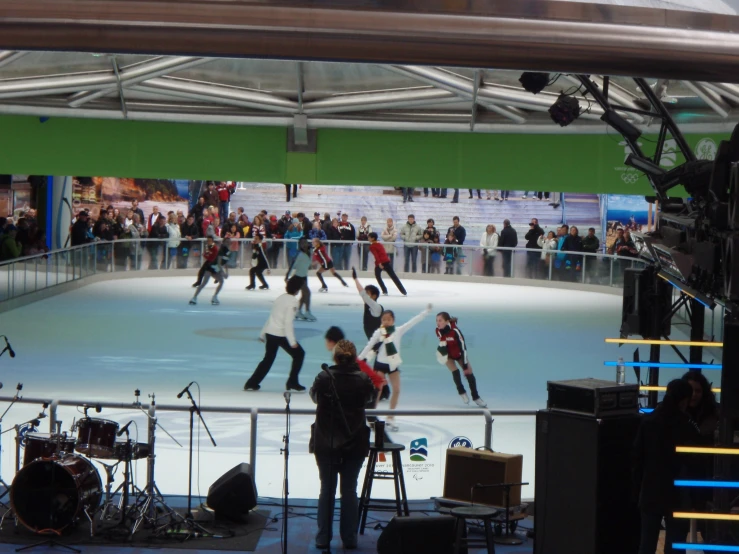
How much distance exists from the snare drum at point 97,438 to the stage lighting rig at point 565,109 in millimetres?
6533

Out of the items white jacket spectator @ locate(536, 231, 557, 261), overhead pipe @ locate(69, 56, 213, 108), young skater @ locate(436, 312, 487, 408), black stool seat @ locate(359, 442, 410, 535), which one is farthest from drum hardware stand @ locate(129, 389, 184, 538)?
white jacket spectator @ locate(536, 231, 557, 261)

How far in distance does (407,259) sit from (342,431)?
2355 centimetres

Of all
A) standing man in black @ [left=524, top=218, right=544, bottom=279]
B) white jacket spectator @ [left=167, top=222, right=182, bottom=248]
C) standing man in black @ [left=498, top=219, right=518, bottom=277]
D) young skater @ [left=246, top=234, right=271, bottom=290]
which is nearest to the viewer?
young skater @ [left=246, top=234, right=271, bottom=290]

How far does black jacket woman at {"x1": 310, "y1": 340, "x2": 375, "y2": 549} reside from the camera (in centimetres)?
827

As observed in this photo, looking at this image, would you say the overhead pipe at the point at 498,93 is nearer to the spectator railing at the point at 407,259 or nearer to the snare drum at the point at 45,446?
the snare drum at the point at 45,446

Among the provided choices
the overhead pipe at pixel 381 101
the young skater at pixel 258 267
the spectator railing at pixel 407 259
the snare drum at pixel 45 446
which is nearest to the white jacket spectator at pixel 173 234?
the spectator railing at pixel 407 259

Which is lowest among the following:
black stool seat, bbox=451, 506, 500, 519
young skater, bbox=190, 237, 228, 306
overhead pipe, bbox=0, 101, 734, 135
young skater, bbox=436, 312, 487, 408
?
black stool seat, bbox=451, 506, 500, 519

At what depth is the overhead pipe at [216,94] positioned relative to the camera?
59.0ft

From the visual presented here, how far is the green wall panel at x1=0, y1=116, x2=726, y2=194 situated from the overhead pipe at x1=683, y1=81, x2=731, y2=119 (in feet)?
6.96

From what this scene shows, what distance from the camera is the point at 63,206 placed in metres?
36.4

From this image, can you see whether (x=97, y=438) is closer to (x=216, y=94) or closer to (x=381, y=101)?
(x=216, y=94)

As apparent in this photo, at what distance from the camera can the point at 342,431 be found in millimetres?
8305

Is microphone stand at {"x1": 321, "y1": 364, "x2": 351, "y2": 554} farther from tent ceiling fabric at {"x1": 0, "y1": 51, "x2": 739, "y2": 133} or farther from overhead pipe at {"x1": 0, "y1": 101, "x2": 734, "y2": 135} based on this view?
overhead pipe at {"x1": 0, "y1": 101, "x2": 734, "y2": 135}

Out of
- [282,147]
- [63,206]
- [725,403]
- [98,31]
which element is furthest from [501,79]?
[63,206]
